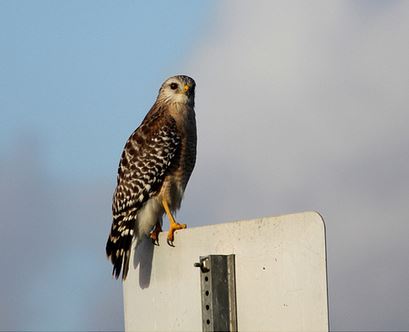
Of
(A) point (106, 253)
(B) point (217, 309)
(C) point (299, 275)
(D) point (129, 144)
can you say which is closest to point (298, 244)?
(C) point (299, 275)

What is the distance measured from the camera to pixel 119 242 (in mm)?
6602

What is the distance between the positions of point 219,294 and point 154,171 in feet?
12.6

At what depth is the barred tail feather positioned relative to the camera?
241 inches

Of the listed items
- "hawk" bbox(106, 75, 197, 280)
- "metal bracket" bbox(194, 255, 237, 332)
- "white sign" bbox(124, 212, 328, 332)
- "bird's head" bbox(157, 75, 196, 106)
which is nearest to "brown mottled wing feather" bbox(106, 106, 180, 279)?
"hawk" bbox(106, 75, 197, 280)

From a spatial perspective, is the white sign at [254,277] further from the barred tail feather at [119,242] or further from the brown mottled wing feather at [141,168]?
the brown mottled wing feather at [141,168]

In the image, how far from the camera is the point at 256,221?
3531 mm

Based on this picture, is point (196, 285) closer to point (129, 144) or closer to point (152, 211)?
point (152, 211)

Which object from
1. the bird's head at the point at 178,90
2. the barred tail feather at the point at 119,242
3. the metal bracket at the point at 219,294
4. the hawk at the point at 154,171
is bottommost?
the metal bracket at the point at 219,294

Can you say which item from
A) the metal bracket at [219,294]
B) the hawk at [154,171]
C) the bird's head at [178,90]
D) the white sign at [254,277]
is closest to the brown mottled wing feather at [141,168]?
the hawk at [154,171]

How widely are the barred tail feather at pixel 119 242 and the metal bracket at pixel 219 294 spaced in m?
2.06

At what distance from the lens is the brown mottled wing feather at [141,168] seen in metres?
6.98

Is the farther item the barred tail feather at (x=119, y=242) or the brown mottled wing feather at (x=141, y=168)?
the brown mottled wing feather at (x=141, y=168)

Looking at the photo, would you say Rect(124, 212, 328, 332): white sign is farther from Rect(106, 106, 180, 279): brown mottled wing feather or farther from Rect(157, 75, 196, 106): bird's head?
Rect(157, 75, 196, 106): bird's head

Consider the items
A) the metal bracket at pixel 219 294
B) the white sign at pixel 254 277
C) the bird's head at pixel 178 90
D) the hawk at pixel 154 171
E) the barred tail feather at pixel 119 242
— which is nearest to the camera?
the white sign at pixel 254 277
